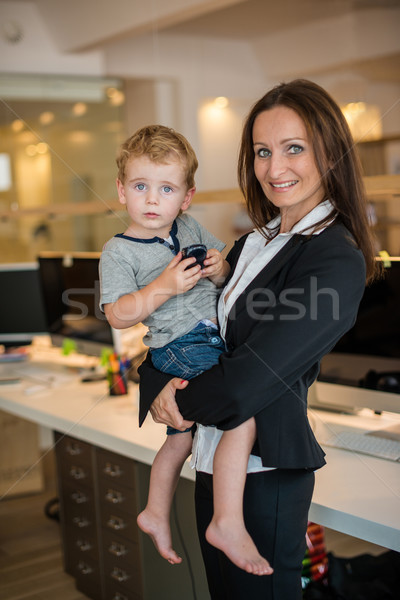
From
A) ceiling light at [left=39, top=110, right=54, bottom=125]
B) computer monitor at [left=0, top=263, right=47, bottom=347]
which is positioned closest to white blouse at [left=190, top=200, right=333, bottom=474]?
computer monitor at [left=0, top=263, right=47, bottom=347]

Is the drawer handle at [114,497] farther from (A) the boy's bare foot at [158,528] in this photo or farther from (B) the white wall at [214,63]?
(B) the white wall at [214,63]

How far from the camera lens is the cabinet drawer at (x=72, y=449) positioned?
7.91ft

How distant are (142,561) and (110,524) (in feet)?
0.66

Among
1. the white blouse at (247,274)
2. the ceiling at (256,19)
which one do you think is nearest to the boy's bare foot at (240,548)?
the white blouse at (247,274)

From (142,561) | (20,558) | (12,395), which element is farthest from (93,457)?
(20,558)

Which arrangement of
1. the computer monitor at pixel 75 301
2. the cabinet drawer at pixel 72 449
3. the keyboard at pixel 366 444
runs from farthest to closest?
1. the computer monitor at pixel 75 301
2. the cabinet drawer at pixel 72 449
3. the keyboard at pixel 366 444

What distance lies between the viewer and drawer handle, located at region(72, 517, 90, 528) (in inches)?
97.3

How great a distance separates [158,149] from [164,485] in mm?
732

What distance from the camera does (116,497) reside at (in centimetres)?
228

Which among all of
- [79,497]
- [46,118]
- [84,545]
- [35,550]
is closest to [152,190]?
[79,497]

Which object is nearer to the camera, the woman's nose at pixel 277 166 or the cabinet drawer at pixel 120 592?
the woman's nose at pixel 277 166

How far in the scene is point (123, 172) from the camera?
1.40m

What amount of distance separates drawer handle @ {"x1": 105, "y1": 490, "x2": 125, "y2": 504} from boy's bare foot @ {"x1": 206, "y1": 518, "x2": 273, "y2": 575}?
1.09 metres

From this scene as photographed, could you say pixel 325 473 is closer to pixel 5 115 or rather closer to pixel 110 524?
pixel 110 524
